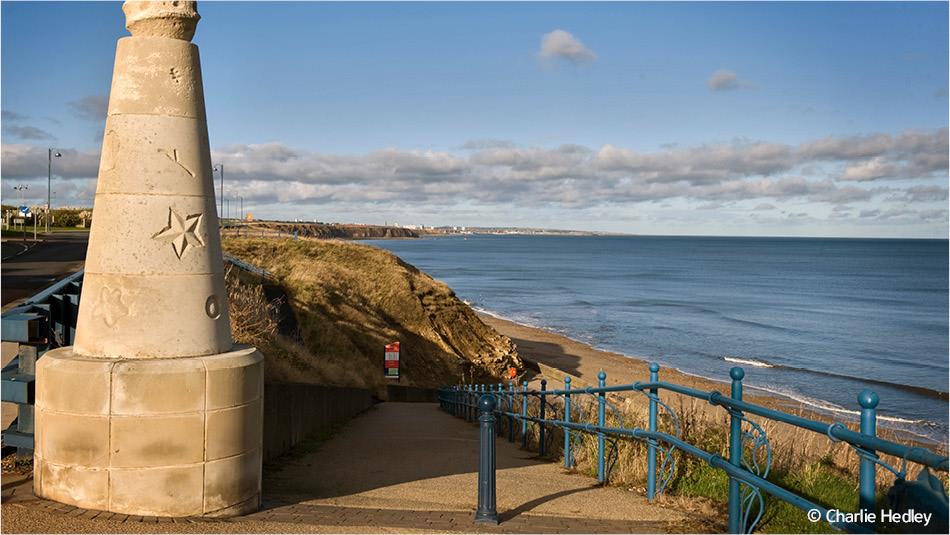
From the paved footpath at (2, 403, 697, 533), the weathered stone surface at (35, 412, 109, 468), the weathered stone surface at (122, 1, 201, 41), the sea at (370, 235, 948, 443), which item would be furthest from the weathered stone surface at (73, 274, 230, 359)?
the sea at (370, 235, 948, 443)

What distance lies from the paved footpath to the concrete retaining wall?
32 centimetres

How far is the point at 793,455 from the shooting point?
26.2 feet

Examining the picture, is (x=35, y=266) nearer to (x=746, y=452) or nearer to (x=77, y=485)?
(x=77, y=485)

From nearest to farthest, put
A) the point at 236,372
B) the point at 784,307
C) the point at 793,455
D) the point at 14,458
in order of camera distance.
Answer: the point at 236,372 → the point at 14,458 → the point at 793,455 → the point at 784,307

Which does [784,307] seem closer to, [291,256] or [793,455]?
[291,256]

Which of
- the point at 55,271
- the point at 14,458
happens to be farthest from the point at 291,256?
the point at 14,458

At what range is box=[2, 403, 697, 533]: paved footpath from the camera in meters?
5.18

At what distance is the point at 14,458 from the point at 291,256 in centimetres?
3240

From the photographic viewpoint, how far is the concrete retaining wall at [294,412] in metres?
8.70

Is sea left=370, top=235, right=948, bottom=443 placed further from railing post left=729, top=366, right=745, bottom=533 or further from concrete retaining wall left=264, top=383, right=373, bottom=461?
railing post left=729, top=366, right=745, bottom=533

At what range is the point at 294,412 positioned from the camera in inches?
401

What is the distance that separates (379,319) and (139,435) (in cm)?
2649

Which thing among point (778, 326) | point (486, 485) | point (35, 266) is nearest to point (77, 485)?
point (486, 485)

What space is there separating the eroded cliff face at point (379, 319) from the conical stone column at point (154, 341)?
62.4ft
